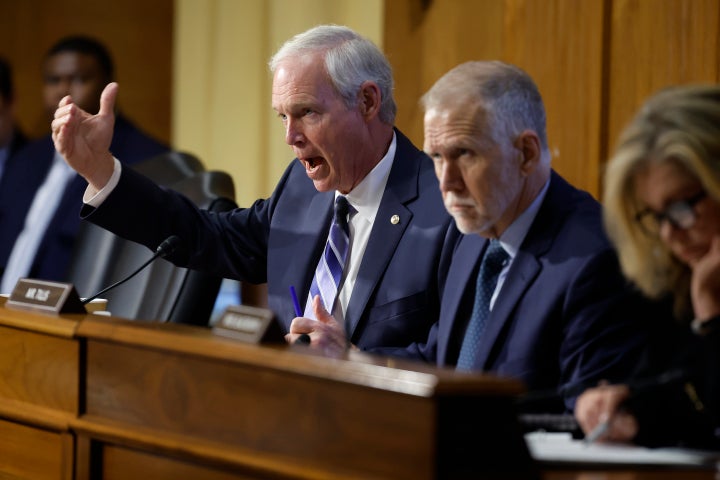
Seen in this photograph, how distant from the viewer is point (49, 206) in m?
5.14

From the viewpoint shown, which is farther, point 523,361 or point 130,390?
point 523,361

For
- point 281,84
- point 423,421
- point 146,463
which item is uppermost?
point 281,84

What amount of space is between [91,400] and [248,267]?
1.19 m

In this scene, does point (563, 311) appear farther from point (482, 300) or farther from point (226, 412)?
point (226, 412)

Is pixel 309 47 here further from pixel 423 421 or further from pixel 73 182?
pixel 73 182

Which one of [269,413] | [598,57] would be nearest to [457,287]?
[269,413]

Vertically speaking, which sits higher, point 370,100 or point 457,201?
point 370,100

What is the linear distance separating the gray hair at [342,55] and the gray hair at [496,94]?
0.65 meters

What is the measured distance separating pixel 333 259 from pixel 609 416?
131 cm

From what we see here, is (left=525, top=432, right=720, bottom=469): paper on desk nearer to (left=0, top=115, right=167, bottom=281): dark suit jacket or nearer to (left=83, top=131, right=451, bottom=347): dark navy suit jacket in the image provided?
(left=83, top=131, right=451, bottom=347): dark navy suit jacket

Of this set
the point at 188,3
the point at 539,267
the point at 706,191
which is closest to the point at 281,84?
the point at 539,267

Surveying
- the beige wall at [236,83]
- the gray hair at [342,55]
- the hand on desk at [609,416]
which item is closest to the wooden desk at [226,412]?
the hand on desk at [609,416]

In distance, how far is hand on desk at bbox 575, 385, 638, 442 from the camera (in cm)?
189

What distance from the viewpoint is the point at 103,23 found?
7.44 meters
